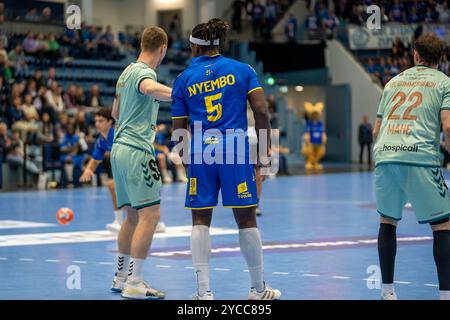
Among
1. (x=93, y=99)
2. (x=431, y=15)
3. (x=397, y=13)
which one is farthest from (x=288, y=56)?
(x=93, y=99)

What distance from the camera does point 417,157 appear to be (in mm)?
7273

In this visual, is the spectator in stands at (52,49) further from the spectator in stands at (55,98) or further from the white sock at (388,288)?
the white sock at (388,288)

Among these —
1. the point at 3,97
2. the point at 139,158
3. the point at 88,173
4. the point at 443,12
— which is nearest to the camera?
the point at 139,158

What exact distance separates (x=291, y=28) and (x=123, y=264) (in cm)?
2979

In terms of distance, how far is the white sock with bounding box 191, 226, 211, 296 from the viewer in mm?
7562

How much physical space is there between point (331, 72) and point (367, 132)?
4646 mm

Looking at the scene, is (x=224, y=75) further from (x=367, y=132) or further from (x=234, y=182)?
(x=367, y=132)

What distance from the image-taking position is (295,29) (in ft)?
126

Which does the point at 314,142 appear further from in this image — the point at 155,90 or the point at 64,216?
the point at 155,90

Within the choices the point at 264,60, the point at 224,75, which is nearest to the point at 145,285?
the point at 224,75

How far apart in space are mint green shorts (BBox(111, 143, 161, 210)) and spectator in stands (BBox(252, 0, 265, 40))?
30319 mm

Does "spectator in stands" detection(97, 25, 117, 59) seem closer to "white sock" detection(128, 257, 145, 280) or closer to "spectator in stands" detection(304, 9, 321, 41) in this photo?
"spectator in stands" detection(304, 9, 321, 41)

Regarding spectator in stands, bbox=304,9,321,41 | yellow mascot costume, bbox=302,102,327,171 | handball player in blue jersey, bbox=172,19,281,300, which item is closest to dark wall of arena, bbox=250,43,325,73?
spectator in stands, bbox=304,9,321,41

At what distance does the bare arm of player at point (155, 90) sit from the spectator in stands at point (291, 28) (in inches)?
1166
